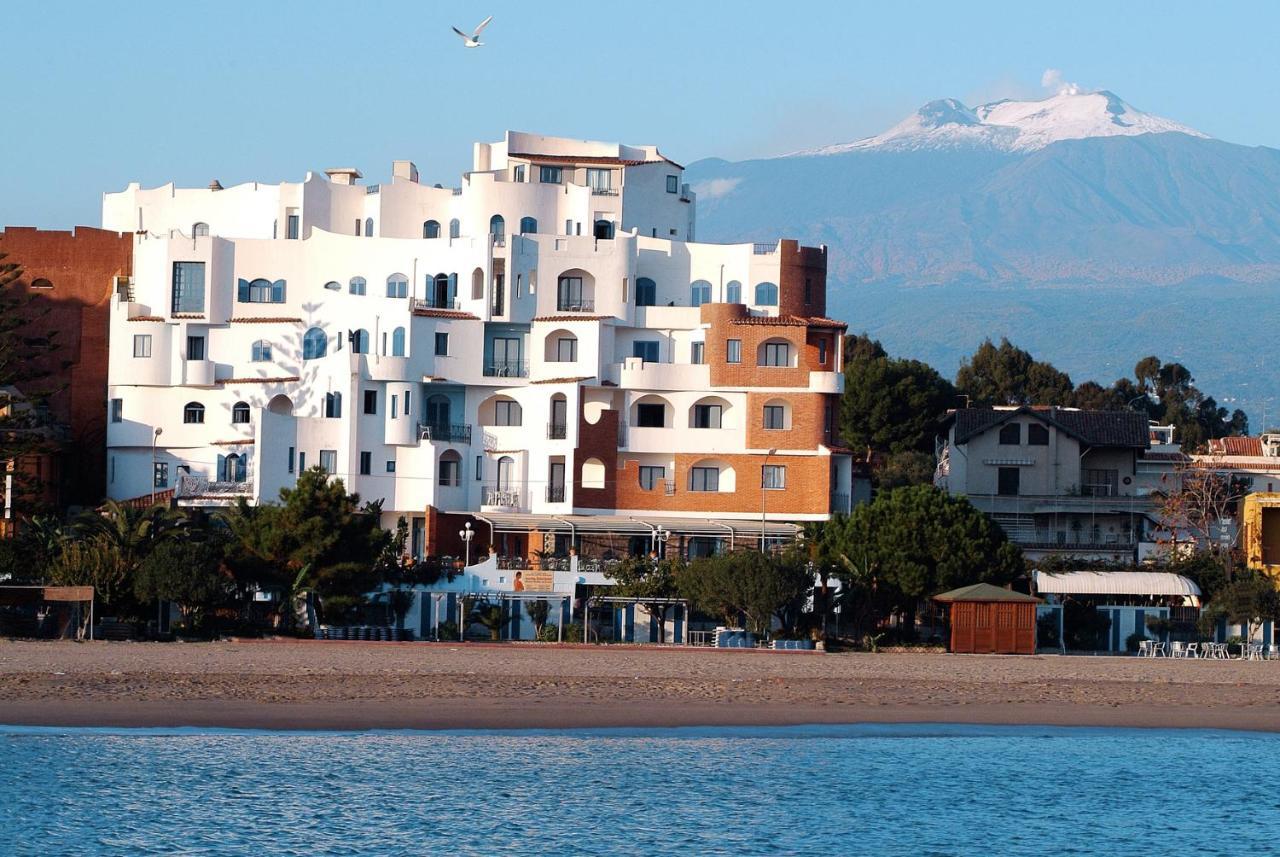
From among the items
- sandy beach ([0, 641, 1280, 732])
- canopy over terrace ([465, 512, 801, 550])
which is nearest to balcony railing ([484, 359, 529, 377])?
canopy over terrace ([465, 512, 801, 550])

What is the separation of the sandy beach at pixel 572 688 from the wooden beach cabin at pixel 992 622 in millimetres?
2087

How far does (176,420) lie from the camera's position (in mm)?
81438

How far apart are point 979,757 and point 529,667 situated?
48.1ft

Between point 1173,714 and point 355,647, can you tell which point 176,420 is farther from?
point 1173,714

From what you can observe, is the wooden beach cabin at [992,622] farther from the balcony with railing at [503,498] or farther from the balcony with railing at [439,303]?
the balcony with railing at [439,303]

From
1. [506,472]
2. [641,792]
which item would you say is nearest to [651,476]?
[506,472]

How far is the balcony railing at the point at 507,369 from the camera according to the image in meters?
79.8

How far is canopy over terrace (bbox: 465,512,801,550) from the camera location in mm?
73500

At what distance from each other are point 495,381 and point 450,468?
3.84m

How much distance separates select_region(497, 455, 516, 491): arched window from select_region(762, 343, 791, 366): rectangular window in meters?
10.0

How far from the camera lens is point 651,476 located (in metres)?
77.9

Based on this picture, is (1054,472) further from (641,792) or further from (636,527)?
(641,792)

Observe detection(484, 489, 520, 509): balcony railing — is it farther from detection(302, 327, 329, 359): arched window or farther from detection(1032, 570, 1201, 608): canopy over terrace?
detection(1032, 570, 1201, 608): canopy over terrace

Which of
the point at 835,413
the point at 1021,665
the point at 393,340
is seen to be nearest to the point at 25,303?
the point at 393,340
